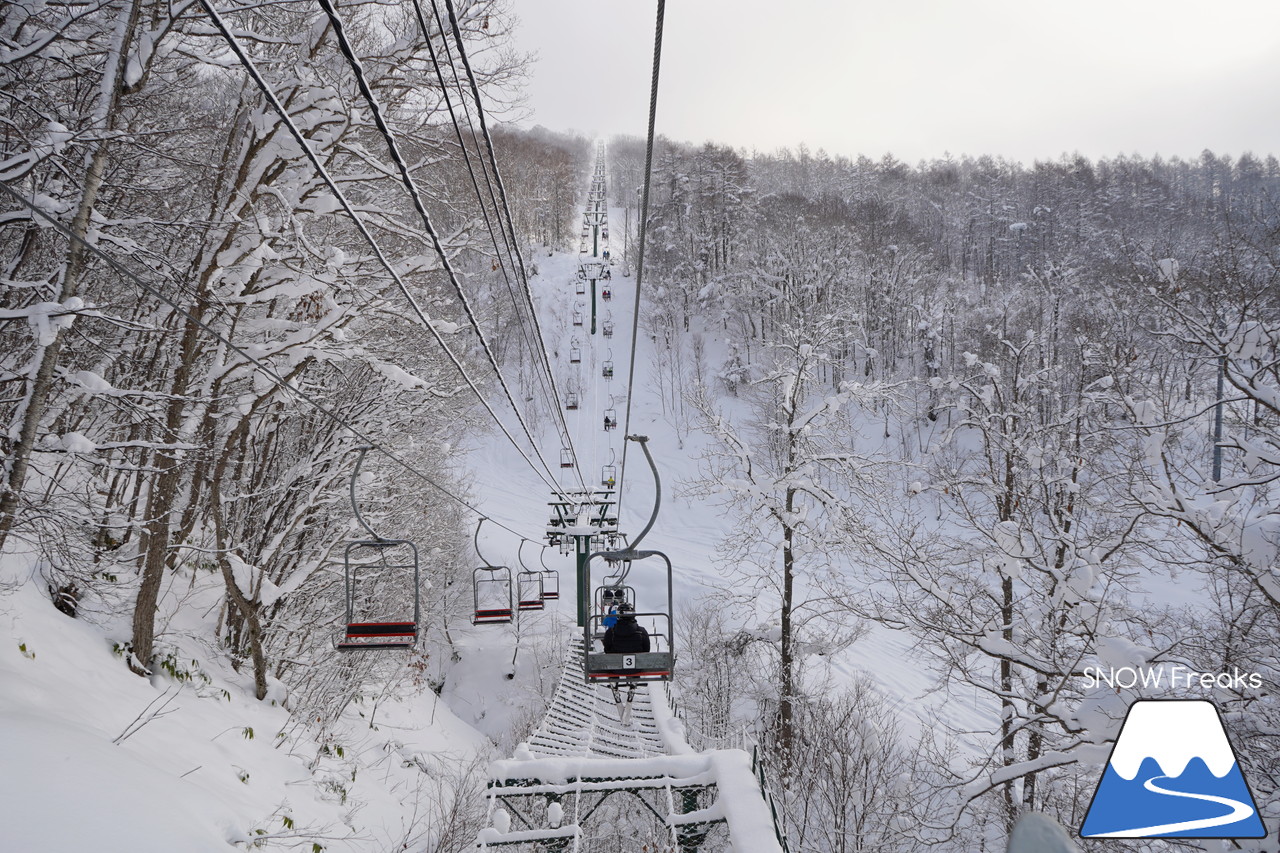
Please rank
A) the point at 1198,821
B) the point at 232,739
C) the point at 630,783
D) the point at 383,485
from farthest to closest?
the point at 383,485 < the point at 232,739 < the point at 630,783 < the point at 1198,821

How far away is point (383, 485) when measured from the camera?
1516cm

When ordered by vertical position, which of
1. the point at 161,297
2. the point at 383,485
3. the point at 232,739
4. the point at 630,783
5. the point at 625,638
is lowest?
the point at 630,783

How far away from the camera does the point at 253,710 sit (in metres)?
11.2

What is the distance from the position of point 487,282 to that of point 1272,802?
162 feet

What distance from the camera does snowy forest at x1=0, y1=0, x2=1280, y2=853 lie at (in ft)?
23.5

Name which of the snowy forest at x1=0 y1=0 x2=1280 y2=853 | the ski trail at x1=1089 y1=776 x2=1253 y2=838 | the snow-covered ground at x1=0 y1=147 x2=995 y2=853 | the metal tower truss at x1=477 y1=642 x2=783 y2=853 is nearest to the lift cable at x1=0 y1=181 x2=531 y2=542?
the snowy forest at x1=0 y1=0 x2=1280 y2=853

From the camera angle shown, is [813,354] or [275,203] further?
[813,354]

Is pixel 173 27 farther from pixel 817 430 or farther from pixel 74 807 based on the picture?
pixel 817 430

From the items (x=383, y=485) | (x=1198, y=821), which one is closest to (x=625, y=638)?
(x=383, y=485)

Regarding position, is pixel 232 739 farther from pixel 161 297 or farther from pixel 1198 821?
pixel 1198 821

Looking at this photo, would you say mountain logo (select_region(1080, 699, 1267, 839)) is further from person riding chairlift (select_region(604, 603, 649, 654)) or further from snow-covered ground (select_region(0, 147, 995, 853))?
person riding chairlift (select_region(604, 603, 649, 654))

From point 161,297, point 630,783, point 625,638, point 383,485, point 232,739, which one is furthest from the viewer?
point 383,485

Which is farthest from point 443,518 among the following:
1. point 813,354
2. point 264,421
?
point 813,354

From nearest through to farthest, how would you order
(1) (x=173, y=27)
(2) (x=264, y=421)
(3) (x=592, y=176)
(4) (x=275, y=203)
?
(1) (x=173, y=27) < (4) (x=275, y=203) < (2) (x=264, y=421) < (3) (x=592, y=176)
